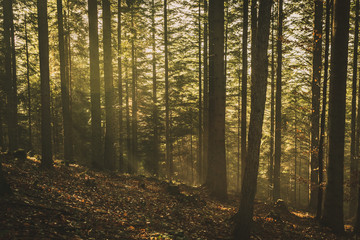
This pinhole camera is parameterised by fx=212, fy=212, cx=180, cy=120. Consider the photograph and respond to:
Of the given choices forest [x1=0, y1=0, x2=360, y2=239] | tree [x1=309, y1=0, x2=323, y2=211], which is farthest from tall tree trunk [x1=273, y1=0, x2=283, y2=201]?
tree [x1=309, y1=0, x2=323, y2=211]

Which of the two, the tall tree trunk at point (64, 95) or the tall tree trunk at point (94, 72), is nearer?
the tall tree trunk at point (94, 72)

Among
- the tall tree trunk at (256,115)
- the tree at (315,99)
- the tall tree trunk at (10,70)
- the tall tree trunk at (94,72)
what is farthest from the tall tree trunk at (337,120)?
the tall tree trunk at (10,70)

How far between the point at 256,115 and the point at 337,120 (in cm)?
401

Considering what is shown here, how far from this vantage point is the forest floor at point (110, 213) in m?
4.90

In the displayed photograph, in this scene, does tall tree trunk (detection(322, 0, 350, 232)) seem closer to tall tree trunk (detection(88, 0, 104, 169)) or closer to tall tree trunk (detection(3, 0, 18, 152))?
tall tree trunk (detection(88, 0, 104, 169))

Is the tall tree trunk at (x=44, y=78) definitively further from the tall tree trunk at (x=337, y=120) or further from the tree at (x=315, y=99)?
the tree at (x=315, y=99)

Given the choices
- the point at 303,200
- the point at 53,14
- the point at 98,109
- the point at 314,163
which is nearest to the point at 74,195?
the point at 98,109

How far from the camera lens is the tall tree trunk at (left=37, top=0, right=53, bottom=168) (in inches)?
378

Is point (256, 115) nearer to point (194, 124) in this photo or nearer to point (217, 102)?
point (217, 102)

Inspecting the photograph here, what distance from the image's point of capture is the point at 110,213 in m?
6.87

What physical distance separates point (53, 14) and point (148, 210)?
17052 mm

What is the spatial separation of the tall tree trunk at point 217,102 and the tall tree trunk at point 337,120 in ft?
14.1

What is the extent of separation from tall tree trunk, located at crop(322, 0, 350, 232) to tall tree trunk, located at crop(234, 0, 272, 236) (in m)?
3.61

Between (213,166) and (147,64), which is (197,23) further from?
(213,166)
